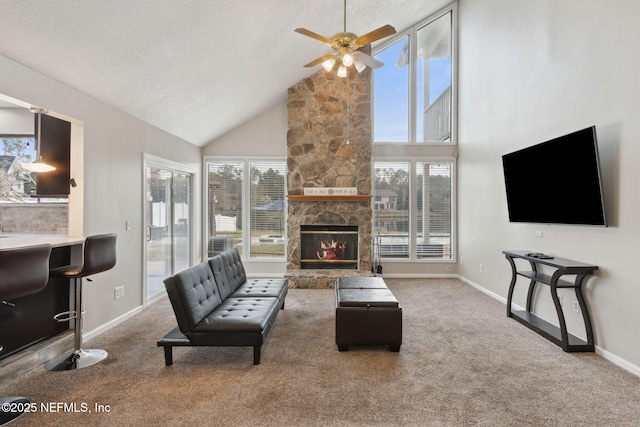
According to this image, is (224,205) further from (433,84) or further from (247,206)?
(433,84)

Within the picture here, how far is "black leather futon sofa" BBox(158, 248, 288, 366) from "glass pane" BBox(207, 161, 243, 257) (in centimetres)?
315

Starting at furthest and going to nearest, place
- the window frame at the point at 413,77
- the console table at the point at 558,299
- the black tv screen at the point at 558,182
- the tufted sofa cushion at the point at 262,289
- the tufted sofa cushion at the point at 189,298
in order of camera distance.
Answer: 1. the window frame at the point at 413,77
2. the tufted sofa cushion at the point at 262,289
3. the console table at the point at 558,299
4. the black tv screen at the point at 558,182
5. the tufted sofa cushion at the point at 189,298

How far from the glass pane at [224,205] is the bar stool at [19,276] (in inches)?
173

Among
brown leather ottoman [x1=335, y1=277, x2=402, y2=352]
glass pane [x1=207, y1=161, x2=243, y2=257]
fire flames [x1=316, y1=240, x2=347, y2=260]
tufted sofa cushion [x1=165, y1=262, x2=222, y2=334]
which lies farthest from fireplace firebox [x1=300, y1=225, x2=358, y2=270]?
tufted sofa cushion [x1=165, y1=262, x2=222, y2=334]

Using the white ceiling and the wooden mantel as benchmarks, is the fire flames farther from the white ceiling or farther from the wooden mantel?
the white ceiling

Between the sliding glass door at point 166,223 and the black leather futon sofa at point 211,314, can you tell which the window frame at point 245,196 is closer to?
the sliding glass door at point 166,223

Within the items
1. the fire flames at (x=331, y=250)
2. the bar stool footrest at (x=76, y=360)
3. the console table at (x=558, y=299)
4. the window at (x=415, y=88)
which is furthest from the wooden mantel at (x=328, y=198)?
the bar stool footrest at (x=76, y=360)

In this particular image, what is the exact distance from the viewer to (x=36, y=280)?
2279 mm

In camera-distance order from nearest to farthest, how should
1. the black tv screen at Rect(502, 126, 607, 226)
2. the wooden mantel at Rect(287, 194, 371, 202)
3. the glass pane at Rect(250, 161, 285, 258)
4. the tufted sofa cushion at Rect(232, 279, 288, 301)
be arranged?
the black tv screen at Rect(502, 126, 607, 226) < the tufted sofa cushion at Rect(232, 279, 288, 301) < the wooden mantel at Rect(287, 194, 371, 202) < the glass pane at Rect(250, 161, 285, 258)

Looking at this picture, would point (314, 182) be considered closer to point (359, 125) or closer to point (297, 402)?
point (359, 125)

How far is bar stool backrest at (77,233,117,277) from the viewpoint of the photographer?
286 centimetres

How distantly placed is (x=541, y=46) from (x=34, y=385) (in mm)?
6058

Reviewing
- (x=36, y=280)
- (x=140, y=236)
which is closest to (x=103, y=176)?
(x=140, y=236)

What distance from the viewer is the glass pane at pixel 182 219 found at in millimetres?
5691
